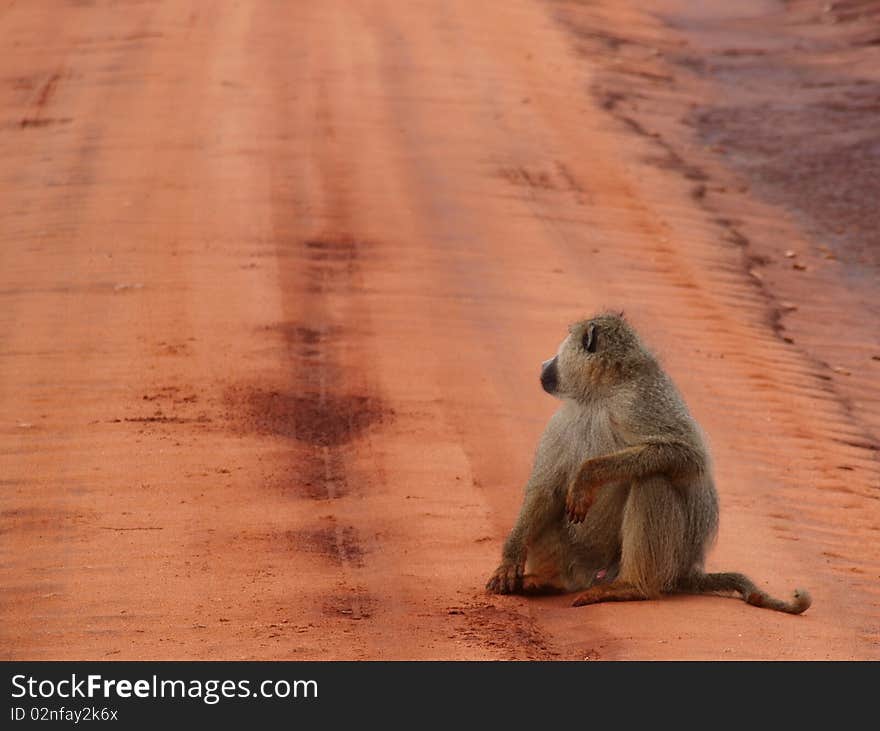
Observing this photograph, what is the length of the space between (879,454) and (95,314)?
21.6 ft

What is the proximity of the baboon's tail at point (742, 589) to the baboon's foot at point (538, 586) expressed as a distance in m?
0.66

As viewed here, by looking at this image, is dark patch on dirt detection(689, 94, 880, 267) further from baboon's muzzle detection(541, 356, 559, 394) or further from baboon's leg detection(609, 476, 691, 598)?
baboon's leg detection(609, 476, 691, 598)

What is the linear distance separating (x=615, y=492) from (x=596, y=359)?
2.21 feet

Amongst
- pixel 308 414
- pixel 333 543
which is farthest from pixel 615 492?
pixel 308 414

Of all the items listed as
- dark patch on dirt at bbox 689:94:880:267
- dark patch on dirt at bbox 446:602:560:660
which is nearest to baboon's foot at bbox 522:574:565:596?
dark patch on dirt at bbox 446:602:560:660

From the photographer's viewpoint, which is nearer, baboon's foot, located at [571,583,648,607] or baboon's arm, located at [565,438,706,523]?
baboon's arm, located at [565,438,706,523]

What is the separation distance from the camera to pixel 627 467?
8008mm

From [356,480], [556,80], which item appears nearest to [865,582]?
[356,480]

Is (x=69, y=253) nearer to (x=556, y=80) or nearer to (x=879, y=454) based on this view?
(x=879, y=454)

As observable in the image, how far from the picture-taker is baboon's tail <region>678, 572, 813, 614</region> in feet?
27.5

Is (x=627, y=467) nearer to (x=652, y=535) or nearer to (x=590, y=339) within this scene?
(x=652, y=535)

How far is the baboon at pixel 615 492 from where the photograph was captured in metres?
8.09

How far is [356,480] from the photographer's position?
10930mm

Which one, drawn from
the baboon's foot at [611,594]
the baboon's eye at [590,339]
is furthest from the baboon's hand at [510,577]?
the baboon's eye at [590,339]
